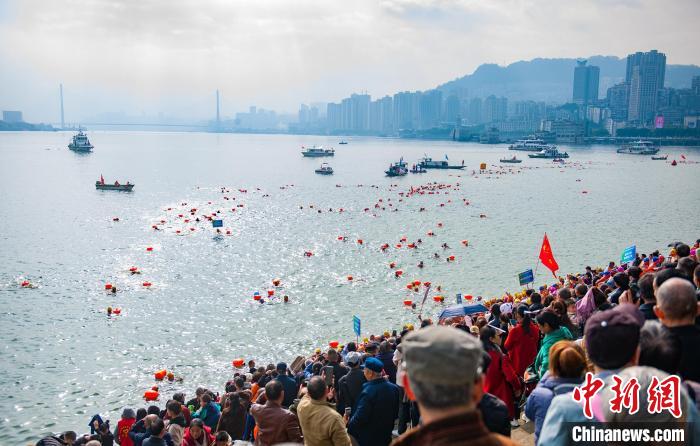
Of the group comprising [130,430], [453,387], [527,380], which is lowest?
[130,430]

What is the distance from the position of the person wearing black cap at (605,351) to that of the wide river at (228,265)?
14.0 meters

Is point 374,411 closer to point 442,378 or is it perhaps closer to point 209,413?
point 442,378

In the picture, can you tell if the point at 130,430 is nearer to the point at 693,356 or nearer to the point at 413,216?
the point at 693,356

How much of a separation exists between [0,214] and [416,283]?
140ft

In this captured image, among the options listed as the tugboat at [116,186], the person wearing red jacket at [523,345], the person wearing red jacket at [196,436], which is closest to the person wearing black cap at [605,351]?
the person wearing red jacket at [523,345]

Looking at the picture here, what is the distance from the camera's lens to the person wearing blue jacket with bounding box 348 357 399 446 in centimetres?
634

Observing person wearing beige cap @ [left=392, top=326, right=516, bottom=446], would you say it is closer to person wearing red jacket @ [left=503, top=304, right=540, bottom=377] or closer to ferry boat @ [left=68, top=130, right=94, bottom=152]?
person wearing red jacket @ [left=503, top=304, right=540, bottom=377]

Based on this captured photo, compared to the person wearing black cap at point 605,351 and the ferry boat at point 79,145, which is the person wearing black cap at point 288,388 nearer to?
the person wearing black cap at point 605,351

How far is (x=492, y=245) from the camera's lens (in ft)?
118

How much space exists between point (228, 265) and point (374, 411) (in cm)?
2543

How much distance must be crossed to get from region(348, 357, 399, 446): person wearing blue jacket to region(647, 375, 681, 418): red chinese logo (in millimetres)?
3319

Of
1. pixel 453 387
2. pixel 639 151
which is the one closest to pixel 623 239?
pixel 453 387

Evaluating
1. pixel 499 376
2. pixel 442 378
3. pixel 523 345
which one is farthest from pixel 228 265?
pixel 442 378

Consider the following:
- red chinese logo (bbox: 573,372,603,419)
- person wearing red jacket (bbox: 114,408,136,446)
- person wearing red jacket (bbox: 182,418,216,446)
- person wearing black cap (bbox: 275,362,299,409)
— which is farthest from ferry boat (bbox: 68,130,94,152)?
red chinese logo (bbox: 573,372,603,419)
